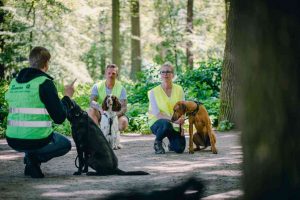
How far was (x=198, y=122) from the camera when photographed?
956 cm

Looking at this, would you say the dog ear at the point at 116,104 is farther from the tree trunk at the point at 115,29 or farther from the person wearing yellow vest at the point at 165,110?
the tree trunk at the point at 115,29

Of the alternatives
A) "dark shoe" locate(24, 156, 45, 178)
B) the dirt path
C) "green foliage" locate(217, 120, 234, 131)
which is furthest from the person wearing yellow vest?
"green foliage" locate(217, 120, 234, 131)

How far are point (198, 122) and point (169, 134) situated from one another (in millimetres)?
561

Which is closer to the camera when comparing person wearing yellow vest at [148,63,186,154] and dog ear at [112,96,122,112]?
→ person wearing yellow vest at [148,63,186,154]

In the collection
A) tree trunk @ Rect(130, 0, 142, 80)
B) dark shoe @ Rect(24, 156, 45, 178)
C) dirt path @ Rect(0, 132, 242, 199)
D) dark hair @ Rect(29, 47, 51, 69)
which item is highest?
tree trunk @ Rect(130, 0, 142, 80)

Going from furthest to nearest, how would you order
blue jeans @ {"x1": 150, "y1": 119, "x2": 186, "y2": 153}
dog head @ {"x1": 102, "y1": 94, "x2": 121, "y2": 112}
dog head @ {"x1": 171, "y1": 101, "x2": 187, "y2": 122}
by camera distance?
dog head @ {"x1": 102, "y1": 94, "x2": 121, "y2": 112} → blue jeans @ {"x1": 150, "y1": 119, "x2": 186, "y2": 153} → dog head @ {"x1": 171, "y1": 101, "x2": 187, "y2": 122}

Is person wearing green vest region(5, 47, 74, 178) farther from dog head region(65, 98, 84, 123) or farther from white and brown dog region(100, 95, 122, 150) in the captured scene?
white and brown dog region(100, 95, 122, 150)

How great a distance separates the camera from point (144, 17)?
36.9m

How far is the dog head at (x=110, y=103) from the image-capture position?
32.0 ft

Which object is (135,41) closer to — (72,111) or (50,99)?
(72,111)

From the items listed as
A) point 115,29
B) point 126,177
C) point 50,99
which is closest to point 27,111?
point 50,99

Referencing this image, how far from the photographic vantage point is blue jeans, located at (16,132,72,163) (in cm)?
680

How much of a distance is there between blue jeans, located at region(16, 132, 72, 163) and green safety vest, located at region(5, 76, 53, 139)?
25cm

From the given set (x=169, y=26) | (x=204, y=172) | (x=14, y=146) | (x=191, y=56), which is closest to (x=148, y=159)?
(x=204, y=172)
